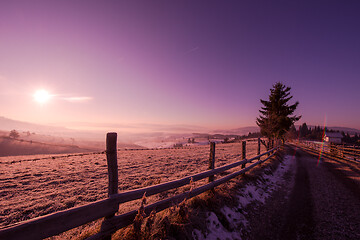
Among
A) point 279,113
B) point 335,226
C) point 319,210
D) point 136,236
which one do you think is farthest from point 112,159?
point 279,113

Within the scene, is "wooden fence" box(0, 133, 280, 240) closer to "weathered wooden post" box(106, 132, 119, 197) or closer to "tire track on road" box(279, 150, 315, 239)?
"weathered wooden post" box(106, 132, 119, 197)

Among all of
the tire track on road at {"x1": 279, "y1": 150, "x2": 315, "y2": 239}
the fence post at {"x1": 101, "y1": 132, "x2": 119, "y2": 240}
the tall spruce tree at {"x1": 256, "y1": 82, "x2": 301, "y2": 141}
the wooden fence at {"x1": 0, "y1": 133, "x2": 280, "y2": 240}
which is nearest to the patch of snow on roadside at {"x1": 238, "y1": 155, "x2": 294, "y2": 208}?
the tire track on road at {"x1": 279, "y1": 150, "x2": 315, "y2": 239}

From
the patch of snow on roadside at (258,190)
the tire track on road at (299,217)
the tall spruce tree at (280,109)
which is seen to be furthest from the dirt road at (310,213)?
the tall spruce tree at (280,109)

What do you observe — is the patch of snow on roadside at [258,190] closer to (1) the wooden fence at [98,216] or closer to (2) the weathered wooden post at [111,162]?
(1) the wooden fence at [98,216]

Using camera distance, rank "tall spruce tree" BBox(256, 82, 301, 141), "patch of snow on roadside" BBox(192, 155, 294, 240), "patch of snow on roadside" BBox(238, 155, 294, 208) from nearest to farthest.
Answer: "patch of snow on roadside" BBox(192, 155, 294, 240), "patch of snow on roadside" BBox(238, 155, 294, 208), "tall spruce tree" BBox(256, 82, 301, 141)

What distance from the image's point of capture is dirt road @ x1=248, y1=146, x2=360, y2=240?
378 cm

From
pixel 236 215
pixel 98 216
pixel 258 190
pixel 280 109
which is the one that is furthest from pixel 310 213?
pixel 280 109

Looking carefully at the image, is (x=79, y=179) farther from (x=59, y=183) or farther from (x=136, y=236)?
(x=136, y=236)

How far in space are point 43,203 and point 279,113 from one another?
2984cm

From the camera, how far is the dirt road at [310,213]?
378 cm

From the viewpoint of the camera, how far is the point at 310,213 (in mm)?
4609

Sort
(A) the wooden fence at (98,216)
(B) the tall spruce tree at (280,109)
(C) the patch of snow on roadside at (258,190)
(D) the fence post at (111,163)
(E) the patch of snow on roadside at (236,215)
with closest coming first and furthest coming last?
1. (A) the wooden fence at (98,216)
2. (D) the fence post at (111,163)
3. (E) the patch of snow on roadside at (236,215)
4. (C) the patch of snow on roadside at (258,190)
5. (B) the tall spruce tree at (280,109)

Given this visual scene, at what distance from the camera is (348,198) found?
5.68 m

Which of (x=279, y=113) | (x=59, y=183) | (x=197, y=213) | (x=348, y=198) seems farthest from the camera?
(x=279, y=113)
